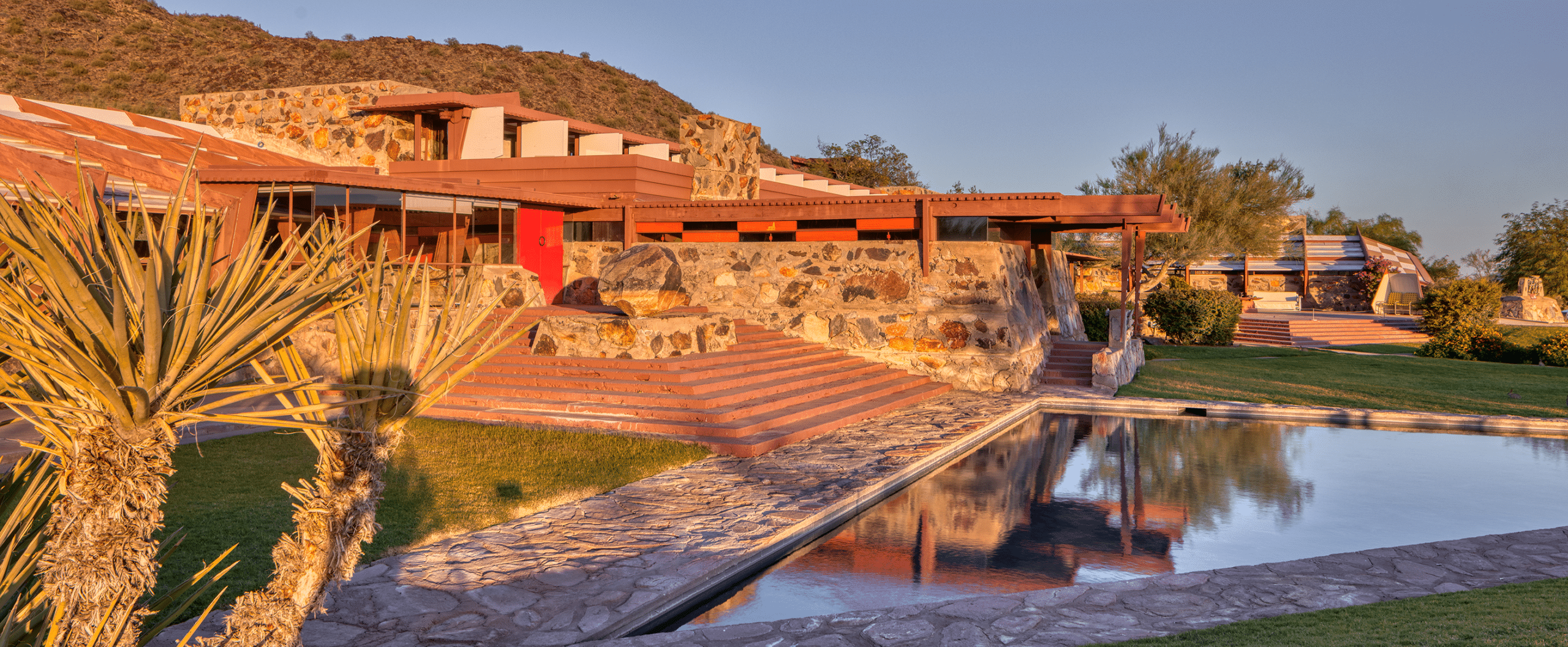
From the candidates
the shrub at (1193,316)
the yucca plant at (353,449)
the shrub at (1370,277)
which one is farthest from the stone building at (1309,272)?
the yucca plant at (353,449)

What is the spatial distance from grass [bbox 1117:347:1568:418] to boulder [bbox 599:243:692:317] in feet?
28.1

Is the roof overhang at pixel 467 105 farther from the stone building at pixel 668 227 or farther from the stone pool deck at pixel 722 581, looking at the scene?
the stone pool deck at pixel 722 581

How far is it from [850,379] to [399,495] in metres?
8.87

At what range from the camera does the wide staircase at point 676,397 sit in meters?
11.2

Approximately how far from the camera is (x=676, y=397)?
11688 millimetres

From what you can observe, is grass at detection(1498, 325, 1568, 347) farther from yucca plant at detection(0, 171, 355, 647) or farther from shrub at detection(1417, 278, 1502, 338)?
yucca plant at detection(0, 171, 355, 647)

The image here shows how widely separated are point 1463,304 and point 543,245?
25.2 metres

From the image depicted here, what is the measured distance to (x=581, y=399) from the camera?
11805 millimetres

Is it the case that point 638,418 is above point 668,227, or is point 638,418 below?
below

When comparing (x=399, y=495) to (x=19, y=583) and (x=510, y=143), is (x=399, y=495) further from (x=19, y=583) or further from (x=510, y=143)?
(x=510, y=143)

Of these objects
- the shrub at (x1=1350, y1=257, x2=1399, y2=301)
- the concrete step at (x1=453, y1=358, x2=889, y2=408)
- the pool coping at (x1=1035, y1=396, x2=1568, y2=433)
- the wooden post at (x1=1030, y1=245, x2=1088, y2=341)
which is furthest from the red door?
the shrub at (x1=1350, y1=257, x2=1399, y2=301)

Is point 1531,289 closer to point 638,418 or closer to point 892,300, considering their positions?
point 892,300

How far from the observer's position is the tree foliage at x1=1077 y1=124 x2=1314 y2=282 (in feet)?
105

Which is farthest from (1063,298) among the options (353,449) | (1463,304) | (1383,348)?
(353,449)
